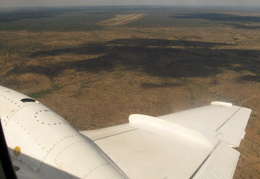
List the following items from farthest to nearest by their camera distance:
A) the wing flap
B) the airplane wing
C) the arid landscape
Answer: the arid landscape
the airplane wing
the wing flap

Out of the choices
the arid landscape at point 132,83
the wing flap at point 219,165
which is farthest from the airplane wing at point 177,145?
the arid landscape at point 132,83

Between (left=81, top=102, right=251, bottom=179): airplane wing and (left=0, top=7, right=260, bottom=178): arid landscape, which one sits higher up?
(left=81, top=102, right=251, bottom=179): airplane wing

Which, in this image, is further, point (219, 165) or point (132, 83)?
point (132, 83)

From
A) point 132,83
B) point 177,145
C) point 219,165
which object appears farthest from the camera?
point 132,83

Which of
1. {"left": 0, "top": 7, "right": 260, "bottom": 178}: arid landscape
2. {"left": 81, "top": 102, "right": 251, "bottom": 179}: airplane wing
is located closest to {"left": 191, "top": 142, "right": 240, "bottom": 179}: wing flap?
{"left": 81, "top": 102, "right": 251, "bottom": 179}: airplane wing

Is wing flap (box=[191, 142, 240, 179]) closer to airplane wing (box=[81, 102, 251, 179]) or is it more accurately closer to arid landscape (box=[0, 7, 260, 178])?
airplane wing (box=[81, 102, 251, 179])

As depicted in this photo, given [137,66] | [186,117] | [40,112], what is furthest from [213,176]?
[137,66]

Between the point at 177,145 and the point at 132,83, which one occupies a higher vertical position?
the point at 177,145

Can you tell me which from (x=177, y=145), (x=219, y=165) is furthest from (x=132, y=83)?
(x=219, y=165)

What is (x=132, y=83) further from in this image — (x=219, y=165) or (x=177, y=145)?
(x=219, y=165)

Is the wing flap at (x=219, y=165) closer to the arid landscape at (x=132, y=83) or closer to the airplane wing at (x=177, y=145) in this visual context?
the airplane wing at (x=177, y=145)
